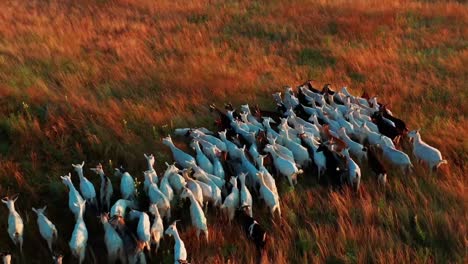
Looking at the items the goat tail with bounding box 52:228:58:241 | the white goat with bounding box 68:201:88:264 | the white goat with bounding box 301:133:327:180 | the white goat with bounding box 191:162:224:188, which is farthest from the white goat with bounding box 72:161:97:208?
the white goat with bounding box 301:133:327:180

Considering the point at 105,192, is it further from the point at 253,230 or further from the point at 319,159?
the point at 319,159

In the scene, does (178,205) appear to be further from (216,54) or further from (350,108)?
(216,54)

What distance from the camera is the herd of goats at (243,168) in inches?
268

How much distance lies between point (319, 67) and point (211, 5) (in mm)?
8098

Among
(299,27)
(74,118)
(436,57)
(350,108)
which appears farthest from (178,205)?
(299,27)

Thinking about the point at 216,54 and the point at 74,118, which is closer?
the point at 74,118

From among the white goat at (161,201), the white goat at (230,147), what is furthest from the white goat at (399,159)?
the white goat at (161,201)

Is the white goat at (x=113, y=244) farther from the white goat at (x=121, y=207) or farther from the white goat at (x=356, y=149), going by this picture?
the white goat at (x=356, y=149)

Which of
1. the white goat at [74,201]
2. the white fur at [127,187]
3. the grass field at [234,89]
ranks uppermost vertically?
the white goat at [74,201]

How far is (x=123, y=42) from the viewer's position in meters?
15.8

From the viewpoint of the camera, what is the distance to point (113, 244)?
21.3 ft

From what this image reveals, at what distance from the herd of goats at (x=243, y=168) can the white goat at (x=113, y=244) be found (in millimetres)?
12

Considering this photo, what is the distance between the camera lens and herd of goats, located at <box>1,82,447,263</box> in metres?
6.80

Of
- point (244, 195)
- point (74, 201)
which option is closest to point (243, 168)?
point (244, 195)
